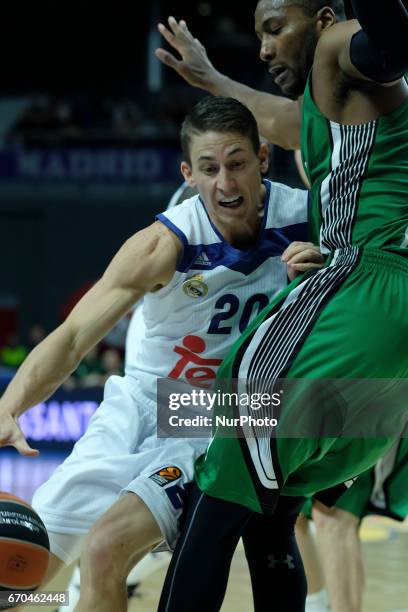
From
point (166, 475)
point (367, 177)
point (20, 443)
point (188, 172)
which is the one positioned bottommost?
point (166, 475)

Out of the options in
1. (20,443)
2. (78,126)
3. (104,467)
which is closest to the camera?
(20,443)

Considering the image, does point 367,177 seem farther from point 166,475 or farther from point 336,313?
point 166,475

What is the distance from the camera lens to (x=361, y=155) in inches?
115

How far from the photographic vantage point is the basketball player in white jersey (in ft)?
10.4

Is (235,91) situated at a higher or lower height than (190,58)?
lower

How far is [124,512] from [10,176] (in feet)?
50.6

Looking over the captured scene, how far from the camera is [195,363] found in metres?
3.59

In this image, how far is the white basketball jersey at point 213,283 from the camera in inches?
136

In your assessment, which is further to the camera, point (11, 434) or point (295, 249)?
point (295, 249)

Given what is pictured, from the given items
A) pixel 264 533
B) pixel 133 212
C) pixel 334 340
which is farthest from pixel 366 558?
pixel 133 212

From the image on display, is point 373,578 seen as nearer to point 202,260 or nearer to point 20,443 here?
point 202,260

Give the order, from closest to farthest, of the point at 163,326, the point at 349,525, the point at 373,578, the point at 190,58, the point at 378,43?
the point at 378,43 → the point at 163,326 → the point at 190,58 → the point at 349,525 → the point at 373,578

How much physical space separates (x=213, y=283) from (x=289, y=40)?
0.85 m

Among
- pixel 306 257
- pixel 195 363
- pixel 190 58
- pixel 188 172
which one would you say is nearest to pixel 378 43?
pixel 306 257
